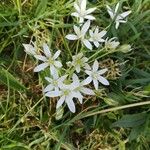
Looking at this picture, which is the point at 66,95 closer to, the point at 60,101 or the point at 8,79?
the point at 60,101

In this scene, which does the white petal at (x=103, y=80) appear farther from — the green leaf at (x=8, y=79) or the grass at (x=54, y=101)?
the green leaf at (x=8, y=79)

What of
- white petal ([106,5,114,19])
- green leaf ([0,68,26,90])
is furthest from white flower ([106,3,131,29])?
green leaf ([0,68,26,90])

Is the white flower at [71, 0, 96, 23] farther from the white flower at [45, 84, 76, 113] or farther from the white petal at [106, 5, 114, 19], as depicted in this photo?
the white flower at [45, 84, 76, 113]

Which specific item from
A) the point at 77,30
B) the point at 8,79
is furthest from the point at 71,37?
the point at 8,79

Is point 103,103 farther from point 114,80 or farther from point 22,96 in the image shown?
point 22,96

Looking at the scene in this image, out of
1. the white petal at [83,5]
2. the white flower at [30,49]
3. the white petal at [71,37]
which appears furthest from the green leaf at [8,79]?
the white petal at [83,5]

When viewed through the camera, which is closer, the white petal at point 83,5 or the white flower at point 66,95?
the white flower at point 66,95

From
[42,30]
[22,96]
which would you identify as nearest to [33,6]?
[42,30]
